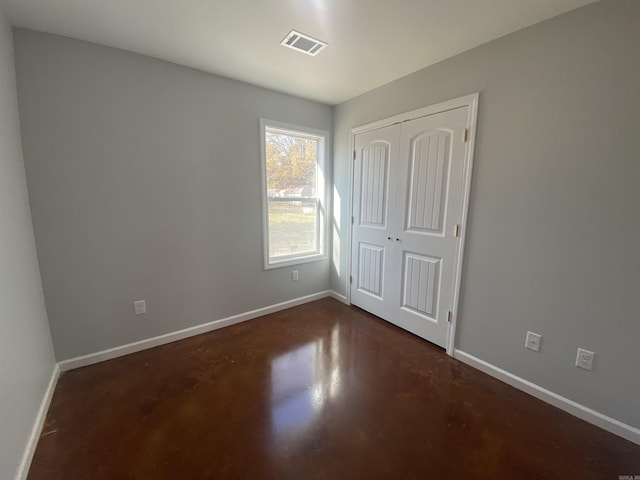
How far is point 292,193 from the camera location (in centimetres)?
300

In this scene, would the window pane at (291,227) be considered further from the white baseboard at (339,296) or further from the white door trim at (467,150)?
the white door trim at (467,150)

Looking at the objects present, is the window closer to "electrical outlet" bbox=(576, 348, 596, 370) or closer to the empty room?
the empty room

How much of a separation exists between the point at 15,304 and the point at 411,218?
276cm

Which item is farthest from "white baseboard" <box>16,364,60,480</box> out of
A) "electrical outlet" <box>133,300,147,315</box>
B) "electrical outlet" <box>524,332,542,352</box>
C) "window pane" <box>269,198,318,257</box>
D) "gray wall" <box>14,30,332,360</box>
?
"electrical outlet" <box>524,332,542,352</box>

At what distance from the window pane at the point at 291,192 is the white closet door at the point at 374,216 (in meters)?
0.57

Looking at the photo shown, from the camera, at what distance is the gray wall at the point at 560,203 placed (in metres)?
1.39

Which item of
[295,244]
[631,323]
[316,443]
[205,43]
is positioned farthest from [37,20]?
[631,323]

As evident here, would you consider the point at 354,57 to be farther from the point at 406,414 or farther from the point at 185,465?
the point at 185,465

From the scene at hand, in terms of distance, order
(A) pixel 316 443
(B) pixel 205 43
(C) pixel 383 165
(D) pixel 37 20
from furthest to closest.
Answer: (C) pixel 383 165, (B) pixel 205 43, (D) pixel 37 20, (A) pixel 316 443

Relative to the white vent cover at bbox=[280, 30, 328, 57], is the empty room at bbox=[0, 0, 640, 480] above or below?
below

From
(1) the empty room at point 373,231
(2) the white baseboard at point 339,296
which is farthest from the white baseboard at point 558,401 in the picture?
(2) the white baseboard at point 339,296

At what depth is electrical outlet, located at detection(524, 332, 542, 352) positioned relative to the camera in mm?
1727

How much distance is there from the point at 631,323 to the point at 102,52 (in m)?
3.81

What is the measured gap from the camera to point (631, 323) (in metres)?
1.41
